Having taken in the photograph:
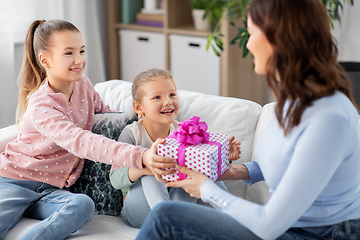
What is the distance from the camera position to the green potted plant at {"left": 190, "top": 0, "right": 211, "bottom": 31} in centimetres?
316

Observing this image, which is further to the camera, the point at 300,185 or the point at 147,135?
the point at 147,135

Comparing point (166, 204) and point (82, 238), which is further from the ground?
point (166, 204)

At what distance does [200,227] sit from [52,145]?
2.49 feet

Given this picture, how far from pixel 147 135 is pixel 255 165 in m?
0.44

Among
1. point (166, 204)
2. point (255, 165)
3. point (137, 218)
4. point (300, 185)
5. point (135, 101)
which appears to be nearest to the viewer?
point (300, 185)

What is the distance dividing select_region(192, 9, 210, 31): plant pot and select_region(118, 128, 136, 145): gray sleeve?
175 centimetres

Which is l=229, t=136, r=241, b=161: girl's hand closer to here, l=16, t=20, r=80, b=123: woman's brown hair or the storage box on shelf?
l=16, t=20, r=80, b=123: woman's brown hair

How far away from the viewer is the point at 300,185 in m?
1.00

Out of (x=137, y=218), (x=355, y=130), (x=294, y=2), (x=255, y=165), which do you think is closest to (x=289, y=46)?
(x=294, y=2)

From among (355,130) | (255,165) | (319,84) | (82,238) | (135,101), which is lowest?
(82,238)

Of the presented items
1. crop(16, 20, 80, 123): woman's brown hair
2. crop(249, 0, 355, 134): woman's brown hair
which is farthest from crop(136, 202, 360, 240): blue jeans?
crop(16, 20, 80, 123): woman's brown hair

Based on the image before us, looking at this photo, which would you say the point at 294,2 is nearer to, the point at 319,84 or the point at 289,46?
the point at 289,46

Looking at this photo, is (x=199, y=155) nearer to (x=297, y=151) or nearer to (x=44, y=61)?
(x=297, y=151)

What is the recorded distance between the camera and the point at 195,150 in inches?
50.8
